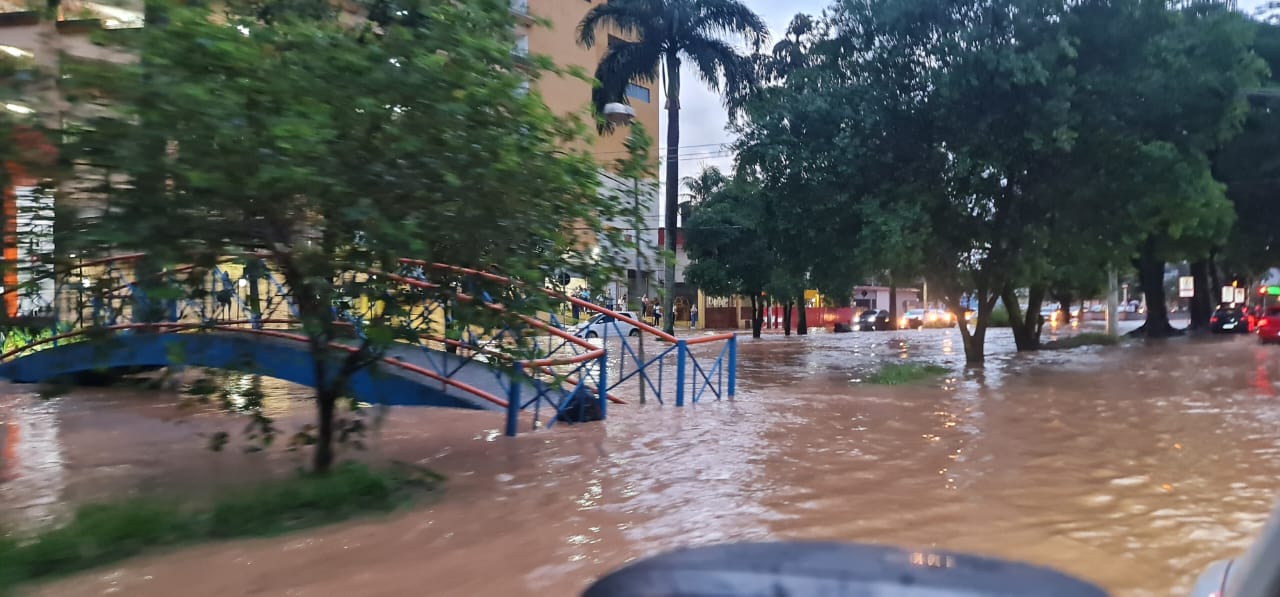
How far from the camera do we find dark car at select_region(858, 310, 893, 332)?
50.0 meters

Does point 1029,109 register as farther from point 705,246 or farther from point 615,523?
point 705,246

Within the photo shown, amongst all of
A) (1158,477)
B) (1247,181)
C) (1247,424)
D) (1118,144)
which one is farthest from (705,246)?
(1158,477)

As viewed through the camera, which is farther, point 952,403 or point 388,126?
point 952,403

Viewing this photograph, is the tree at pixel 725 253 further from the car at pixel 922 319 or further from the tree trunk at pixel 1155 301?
the car at pixel 922 319

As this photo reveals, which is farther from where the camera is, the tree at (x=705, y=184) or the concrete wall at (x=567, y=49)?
the tree at (x=705, y=184)

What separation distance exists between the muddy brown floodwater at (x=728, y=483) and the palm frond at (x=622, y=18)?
11.9 m

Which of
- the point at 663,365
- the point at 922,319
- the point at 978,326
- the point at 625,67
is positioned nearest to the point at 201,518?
the point at 663,365

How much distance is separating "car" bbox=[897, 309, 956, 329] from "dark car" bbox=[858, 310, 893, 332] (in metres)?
2.22

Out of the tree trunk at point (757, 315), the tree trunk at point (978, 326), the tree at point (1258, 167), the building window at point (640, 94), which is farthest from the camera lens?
the tree trunk at point (757, 315)

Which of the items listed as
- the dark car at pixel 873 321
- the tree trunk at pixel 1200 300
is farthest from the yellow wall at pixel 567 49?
the tree trunk at pixel 1200 300

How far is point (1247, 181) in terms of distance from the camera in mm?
25750

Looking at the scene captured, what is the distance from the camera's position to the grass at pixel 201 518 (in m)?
5.16

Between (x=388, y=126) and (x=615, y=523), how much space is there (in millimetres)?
3214

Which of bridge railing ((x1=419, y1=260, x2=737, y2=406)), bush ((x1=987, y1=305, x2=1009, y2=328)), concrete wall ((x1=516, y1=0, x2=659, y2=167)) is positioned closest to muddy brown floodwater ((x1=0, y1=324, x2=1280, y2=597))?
bridge railing ((x1=419, y1=260, x2=737, y2=406))
